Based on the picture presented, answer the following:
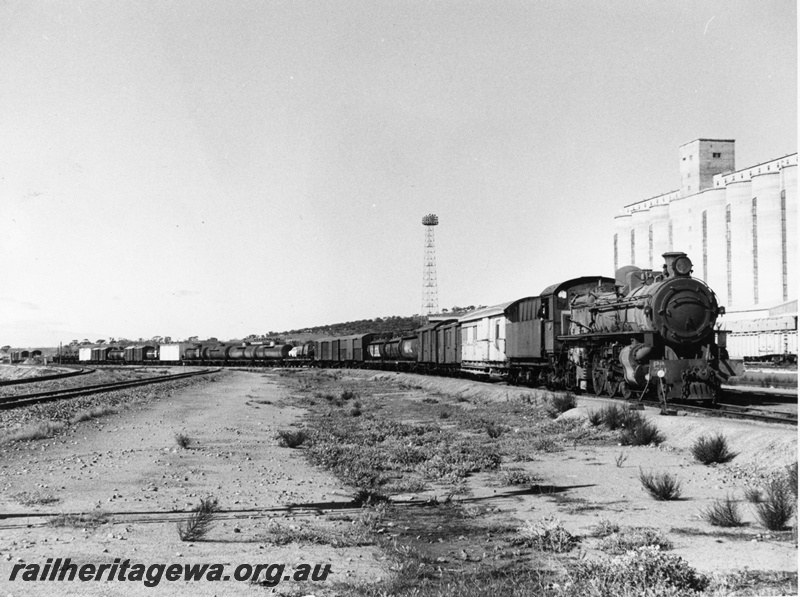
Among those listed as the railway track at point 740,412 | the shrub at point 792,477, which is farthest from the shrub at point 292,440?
the shrub at point 792,477

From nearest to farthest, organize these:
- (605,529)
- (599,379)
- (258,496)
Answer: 1. (605,529)
2. (258,496)
3. (599,379)

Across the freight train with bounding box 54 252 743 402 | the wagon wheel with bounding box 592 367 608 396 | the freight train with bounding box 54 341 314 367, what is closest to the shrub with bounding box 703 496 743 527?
the freight train with bounding box 54 252 743 402

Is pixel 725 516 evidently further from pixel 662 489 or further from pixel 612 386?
pixel 612 386

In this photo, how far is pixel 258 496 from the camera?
10172mm

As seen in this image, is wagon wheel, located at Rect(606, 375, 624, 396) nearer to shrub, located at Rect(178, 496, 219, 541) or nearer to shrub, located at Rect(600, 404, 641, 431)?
shrub, located at Rect(600, 404, 641, 431)

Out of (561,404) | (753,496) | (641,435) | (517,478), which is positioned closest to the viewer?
(753,496)

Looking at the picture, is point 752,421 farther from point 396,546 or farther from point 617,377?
point 396,546

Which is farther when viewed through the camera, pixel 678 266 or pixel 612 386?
pixel 612 386

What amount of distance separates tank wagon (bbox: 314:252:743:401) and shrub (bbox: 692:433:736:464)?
509 centimetres

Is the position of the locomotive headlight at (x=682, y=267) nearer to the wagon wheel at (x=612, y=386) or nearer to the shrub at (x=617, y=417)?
the wagon wheel at (x=612, y=386)

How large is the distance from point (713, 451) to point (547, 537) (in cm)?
604

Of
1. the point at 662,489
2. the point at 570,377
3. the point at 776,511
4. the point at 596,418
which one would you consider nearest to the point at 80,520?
the point at 662,489

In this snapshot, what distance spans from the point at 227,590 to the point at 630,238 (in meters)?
93.2

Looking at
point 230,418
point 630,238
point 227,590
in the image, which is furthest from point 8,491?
point 630,238
